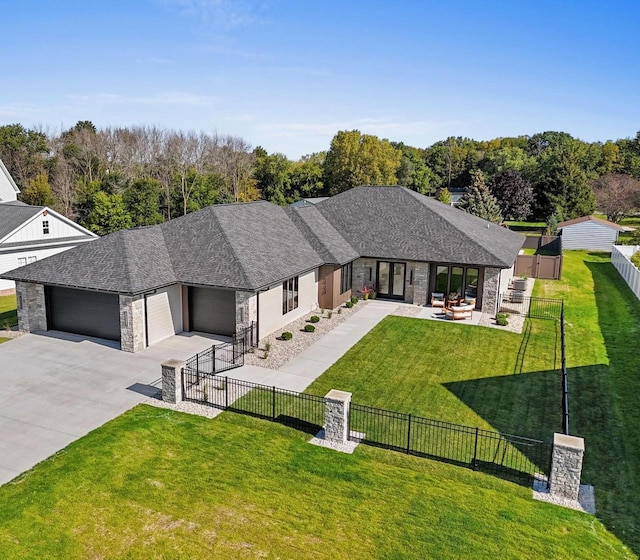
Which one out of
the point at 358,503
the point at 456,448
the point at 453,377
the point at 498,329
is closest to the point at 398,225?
the point at 498,329

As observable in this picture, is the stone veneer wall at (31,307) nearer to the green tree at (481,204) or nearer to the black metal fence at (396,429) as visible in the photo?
the black metal fence at (396,429)

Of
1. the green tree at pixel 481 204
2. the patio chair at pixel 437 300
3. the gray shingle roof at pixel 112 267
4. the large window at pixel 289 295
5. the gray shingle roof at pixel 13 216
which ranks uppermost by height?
the green tree at pixel 481 204

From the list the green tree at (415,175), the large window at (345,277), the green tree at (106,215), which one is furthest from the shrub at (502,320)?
the green tree at (415,175)

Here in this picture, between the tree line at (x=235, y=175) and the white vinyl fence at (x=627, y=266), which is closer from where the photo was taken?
the white vinyl fence at (x=627, y=266)

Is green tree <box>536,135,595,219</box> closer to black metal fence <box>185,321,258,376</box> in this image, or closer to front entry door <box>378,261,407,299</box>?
front entry door <box>378,261,407,299</box>

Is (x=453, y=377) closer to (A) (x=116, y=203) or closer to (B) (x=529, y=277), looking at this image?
(B) (x=529, y=277)

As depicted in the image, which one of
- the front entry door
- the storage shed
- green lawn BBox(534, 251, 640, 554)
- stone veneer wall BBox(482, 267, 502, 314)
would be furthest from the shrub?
the storage shed

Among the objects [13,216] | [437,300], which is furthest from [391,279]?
[13,216]
